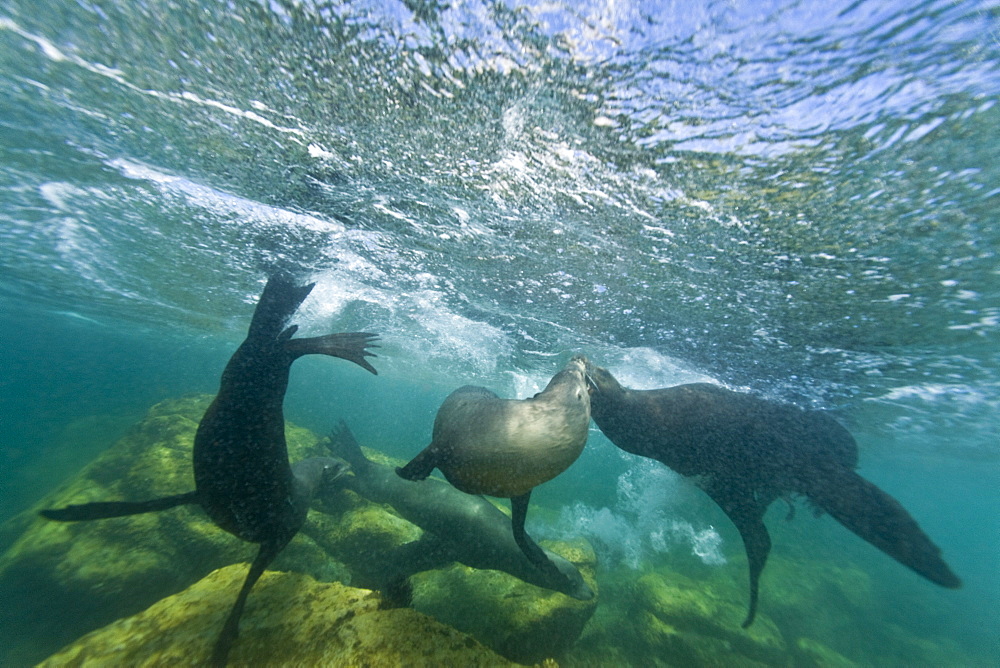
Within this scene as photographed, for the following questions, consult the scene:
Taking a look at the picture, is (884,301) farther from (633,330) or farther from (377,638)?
(377,638)

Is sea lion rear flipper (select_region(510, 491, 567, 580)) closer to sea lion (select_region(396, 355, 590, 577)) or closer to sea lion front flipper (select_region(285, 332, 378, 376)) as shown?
sea lion (select_region(396, 355, 590, 577))

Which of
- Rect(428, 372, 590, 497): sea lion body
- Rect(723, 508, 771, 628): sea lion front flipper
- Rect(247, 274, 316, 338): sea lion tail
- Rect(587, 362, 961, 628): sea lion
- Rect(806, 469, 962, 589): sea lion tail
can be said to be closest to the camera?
Rect(428, 372, 590, 497): sea lion body

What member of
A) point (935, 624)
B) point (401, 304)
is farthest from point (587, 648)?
point (935, 624)

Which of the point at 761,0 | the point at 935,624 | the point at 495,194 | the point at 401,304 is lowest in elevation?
the point at 935,624

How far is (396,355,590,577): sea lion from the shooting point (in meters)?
2.38

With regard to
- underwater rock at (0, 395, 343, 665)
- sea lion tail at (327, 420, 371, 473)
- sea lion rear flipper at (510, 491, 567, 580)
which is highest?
sea lion rear flipper at (510, 491, 567, 580)

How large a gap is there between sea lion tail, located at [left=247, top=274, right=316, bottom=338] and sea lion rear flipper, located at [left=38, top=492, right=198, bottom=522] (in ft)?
5.30

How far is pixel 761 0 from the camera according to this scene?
272cm

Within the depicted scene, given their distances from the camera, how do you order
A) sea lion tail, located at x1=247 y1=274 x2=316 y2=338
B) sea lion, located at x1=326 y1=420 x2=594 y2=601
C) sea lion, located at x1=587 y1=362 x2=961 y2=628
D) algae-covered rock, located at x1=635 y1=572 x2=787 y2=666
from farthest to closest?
algae-covered rock, located at x1=635 y1=572 x2=787 y2=666 → sea lion, located at x1=326 y1=420 x2=594 y2=601 → sea lion, located at x1=587 y1=362 x2=961 y2=628 → sea lion tail, located at x1=247 y1=274 x2=316 y2=338

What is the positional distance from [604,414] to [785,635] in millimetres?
12594

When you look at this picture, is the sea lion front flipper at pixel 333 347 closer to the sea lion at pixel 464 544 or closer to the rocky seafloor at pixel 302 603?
the rocky seafloor at pixel 302 603

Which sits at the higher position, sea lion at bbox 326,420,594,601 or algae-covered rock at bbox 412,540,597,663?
sea lion at bbox 326,420,594,601

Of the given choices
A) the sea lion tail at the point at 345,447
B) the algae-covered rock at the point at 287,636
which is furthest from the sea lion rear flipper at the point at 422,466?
the sea lion tail at the point at 345,447

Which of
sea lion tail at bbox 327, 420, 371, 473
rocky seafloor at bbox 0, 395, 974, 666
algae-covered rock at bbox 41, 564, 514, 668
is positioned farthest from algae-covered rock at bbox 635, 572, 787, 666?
sea lion tail at bbox 327, 420, 371, 473
